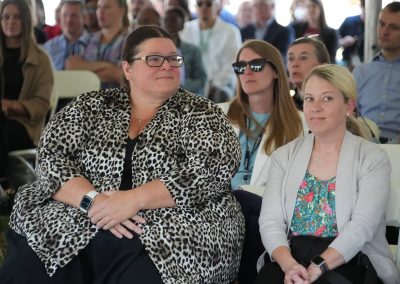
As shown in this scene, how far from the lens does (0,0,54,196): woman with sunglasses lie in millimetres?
5664

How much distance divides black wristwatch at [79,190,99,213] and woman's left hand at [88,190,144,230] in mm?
23

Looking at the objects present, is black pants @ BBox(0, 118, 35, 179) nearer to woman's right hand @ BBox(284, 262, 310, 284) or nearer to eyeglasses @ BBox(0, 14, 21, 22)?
eyeglasses @ BBox(0, 14, 21, 22)

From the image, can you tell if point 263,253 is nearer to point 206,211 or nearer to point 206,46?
point 206,211

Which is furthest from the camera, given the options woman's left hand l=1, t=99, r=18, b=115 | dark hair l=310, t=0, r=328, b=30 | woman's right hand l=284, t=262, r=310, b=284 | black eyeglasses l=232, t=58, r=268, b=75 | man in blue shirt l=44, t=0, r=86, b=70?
dark hair l=310, t=0, r=328, b=30

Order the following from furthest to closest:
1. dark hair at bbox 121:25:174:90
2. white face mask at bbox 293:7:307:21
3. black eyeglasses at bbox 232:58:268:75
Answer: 1. white face mask at bbox 293:7:307:21
2. black eyeglasses at bbox 232:58:268:75
3. dark hair at bbox 121:25:174:90

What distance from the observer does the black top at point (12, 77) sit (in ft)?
19.0

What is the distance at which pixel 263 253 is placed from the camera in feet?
9.99

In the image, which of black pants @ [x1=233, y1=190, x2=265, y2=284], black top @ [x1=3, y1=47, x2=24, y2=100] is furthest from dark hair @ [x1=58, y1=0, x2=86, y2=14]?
black pants @ [x1=233, y1=190, x2=265, y2=284]

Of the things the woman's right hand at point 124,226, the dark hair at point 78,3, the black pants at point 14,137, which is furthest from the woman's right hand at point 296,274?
the dark hair at point 78,3

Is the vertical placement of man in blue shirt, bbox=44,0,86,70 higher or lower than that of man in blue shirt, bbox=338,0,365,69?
higher

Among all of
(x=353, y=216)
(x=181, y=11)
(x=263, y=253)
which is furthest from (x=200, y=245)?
(x=181, y=11)

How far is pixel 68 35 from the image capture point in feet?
24.2

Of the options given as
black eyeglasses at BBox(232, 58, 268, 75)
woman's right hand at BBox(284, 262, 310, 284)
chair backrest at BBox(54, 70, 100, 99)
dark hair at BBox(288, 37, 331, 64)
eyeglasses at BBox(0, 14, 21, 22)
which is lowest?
woman's right hand at BBox(284, 262, 310, 284)

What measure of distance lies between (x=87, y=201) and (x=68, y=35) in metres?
4.75
